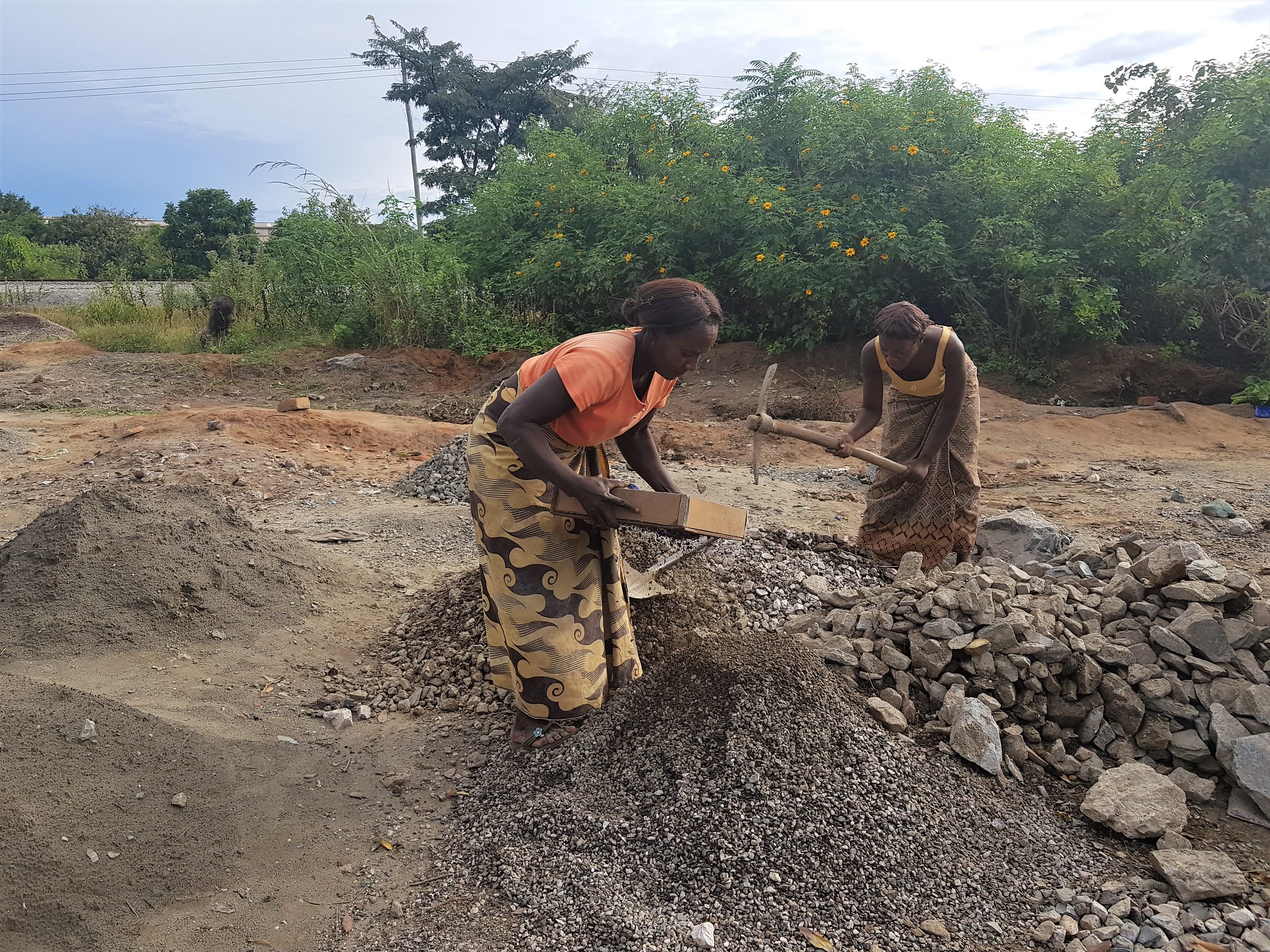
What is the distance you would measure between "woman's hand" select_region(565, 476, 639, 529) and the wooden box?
0.04 feet

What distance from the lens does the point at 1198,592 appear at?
2750 mm

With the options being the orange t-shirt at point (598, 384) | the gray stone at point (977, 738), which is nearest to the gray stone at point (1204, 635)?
the gray stone at point (977, 738)

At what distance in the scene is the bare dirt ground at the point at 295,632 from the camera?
2.08 m

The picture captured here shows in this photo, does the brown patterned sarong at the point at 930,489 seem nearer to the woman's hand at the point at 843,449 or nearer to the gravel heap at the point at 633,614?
the gravel heap at the point at 633,614

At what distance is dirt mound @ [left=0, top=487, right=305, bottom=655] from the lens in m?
3.34

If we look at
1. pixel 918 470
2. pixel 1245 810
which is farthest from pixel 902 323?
pixel 1245 810

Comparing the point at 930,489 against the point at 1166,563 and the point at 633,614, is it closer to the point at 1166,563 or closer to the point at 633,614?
the point at 1166,563

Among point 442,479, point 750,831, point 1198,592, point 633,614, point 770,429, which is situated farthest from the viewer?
point 442,479

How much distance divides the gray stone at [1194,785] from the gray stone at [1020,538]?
155 centimetres

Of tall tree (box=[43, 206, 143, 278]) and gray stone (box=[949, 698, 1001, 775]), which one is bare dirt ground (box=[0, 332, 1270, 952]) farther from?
tall tree (box=[43, 206, 143, 278])

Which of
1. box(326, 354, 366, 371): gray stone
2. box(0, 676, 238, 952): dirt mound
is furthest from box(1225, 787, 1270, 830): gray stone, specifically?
box(326, 354, 366, 371): gray stone

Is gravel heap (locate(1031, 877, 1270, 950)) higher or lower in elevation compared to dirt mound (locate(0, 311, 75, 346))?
lower

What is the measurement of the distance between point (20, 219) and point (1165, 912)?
109ft

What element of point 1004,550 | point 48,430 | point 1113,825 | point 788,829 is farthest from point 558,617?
point 48,430
